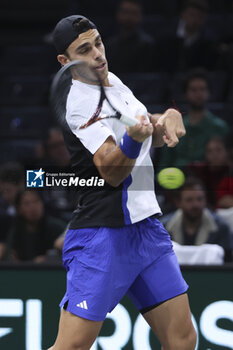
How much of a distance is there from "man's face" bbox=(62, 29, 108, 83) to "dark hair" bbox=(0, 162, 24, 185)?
1.57m

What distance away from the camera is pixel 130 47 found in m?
5.76

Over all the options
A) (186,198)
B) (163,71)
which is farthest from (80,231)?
(163,71)

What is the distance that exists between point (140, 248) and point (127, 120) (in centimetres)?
58

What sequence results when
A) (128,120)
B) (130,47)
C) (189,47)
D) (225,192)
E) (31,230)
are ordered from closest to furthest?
(128,120)
(225,192)
(31,230)
(130,47)
(189,47)

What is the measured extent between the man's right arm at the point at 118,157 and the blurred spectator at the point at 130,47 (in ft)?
9.84

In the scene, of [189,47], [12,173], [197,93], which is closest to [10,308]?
[12,173]

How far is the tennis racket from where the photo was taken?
251 cm

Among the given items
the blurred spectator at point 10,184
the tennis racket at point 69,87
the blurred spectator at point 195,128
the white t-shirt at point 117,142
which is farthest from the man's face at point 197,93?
the tennis racket at point 69,87

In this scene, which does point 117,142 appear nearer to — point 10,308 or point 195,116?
point 10,308

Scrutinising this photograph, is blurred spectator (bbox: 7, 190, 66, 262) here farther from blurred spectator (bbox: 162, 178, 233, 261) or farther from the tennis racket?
the tennis racket

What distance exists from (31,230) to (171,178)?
40.6 inches

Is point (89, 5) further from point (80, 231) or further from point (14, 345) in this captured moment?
point (80, 231)

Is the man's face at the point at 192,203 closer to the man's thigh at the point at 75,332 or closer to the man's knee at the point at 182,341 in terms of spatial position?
the man's knee at the point at 182,341

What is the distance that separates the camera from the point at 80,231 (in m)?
2.74
